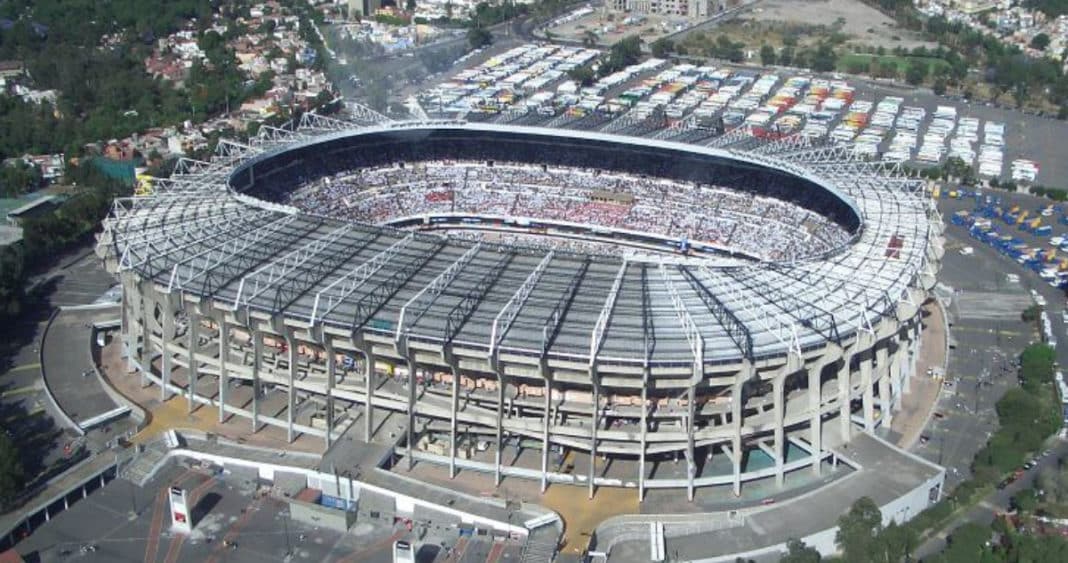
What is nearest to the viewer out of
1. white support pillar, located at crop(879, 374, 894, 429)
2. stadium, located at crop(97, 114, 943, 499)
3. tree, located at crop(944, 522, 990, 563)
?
tree, located at crop(944, 522, 990, 563)

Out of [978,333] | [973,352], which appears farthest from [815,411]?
[978,333]

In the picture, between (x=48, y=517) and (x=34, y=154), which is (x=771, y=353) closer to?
(x=48, y=517)

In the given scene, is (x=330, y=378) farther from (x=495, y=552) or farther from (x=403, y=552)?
(x=495, y=552)

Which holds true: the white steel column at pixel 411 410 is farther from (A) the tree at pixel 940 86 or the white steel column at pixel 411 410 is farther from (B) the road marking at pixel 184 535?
(A) the tree at pixel 940 86

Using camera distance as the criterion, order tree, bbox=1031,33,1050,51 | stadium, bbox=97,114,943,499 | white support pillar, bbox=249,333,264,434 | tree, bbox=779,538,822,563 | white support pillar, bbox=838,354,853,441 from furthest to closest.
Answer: tree, bbox=1031,33,1050,51, white support pillar, bbox=249,333,264,434, white support pillar, bbox=838,354,853,441, stadium, bbox=97,114,943,499, tree, bbox=779,538,822,563

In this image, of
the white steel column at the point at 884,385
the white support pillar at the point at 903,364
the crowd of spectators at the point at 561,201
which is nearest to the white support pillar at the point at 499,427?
the white steel column at the point at 884,385

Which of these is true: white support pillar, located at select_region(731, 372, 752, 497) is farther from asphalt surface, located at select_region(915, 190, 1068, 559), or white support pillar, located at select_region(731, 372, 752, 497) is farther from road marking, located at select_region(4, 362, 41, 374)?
road marking, located at select_region(4, 362, 41, 374)

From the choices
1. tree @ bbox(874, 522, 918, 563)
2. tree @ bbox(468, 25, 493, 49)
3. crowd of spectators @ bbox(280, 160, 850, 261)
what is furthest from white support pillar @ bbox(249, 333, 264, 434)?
tree @ bbox(468, 25, 493, 49)
